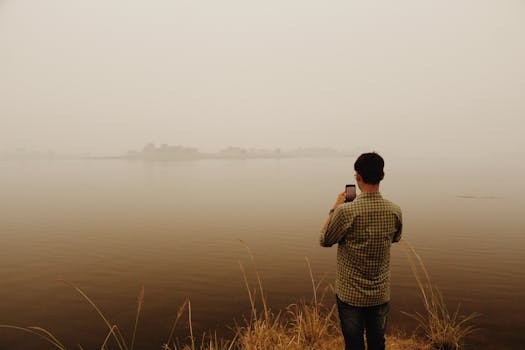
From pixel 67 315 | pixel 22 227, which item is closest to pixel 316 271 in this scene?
pixel 67 315

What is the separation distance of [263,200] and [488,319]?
17.5 m

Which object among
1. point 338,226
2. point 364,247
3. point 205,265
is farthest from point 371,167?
point 205,265

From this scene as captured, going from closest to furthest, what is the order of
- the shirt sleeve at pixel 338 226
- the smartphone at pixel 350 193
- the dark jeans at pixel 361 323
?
the shirt sleeve at pixel 338 226
the dark jeans at pixel 361 323
the smartphone at pixel 350 193

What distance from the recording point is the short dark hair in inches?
101

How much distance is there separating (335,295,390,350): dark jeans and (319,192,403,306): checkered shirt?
0.29 ft

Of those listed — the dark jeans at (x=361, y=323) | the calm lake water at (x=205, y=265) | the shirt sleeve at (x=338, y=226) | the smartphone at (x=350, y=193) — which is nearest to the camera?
the shirt sleeve at (x=338, y=226)

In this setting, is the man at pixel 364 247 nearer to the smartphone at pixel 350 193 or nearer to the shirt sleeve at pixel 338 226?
the shirt sleeve at pixel 338 226

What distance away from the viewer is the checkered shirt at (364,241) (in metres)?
2.54

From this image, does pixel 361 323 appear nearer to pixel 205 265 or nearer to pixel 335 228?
pixel 335 228

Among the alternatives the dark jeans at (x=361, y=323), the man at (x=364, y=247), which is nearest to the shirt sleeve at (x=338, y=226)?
the man at (x=364, y=247)

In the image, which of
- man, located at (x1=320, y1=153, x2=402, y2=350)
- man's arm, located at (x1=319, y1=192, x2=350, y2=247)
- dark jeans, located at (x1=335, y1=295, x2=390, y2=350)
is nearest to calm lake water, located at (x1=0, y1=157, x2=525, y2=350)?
dark jeans, located at (x1=335, y1=295, x2=390, y2=350)

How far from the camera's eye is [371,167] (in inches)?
102

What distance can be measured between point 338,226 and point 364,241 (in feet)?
0.80

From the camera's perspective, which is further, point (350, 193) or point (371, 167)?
point (350, 193)
